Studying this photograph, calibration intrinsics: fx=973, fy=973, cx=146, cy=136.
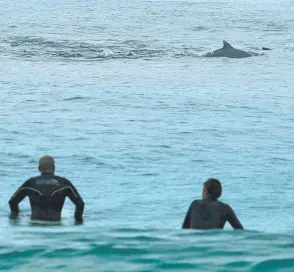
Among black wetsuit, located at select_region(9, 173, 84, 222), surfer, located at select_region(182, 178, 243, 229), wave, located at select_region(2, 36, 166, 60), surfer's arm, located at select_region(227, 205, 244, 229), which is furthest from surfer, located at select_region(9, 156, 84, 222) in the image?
wave, located at select_region(2, 36, 166, 60)

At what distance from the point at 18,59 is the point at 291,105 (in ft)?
55.3

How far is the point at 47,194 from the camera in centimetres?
1573

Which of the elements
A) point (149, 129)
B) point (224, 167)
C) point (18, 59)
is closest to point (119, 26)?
point (18, 59)

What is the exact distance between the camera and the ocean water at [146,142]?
1348 centimetres

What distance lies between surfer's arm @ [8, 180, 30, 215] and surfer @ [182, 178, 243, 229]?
2.93 meters

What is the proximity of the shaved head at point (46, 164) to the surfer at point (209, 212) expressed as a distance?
8.36 ft

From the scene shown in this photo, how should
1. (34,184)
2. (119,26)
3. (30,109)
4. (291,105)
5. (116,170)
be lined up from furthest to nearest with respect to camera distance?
1. (119,26)
2. (291,105)
3. (30,109)
4. (116,170)
5. (34,184)

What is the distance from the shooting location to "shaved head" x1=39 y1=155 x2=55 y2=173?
15.5 m

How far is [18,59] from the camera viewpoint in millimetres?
47938

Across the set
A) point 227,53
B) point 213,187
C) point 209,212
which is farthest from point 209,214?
point 227,53

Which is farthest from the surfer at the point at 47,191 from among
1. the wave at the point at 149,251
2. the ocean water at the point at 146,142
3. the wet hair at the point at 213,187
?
the wet hair at the point at 213,187

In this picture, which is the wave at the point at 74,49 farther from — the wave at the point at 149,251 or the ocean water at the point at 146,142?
the wave at the point at 149,251

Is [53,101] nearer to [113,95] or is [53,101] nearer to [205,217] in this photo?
[113,95]

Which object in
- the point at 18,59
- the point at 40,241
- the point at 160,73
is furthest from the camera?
the point at 18,59
